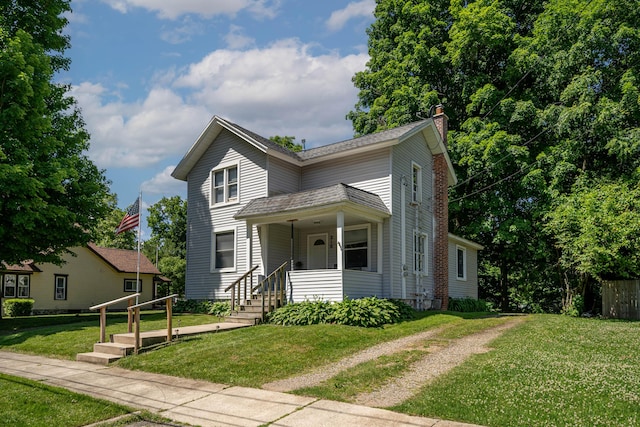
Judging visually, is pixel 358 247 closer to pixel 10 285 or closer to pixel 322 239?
pixel 322 239

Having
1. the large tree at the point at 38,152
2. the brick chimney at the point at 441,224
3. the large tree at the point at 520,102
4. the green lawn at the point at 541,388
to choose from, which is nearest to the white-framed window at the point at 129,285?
the large tree at the point at 38,152

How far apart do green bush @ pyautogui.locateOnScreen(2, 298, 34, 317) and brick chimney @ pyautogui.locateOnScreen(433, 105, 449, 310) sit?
76.9ft

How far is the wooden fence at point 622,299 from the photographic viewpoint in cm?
2052

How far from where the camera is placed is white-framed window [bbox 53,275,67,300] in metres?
32.3

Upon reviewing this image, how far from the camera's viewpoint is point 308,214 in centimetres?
1628

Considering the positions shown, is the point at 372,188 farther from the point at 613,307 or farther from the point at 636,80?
the point at 636,80

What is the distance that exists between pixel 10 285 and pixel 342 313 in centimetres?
2477

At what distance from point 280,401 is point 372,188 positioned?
11436 mm

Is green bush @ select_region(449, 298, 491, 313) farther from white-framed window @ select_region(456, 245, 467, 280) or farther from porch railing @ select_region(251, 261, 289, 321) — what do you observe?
porch railing @ select_region(251, 261, 289, 321)

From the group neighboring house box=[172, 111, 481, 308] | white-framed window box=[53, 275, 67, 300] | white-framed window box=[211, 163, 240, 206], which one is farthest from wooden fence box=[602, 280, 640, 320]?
white-framed window box=[53, 275, 67, 300]

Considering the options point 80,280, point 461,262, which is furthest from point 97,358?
point 80,280

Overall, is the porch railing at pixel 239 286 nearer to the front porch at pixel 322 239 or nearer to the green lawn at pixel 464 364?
the front porch at pixel 322 239

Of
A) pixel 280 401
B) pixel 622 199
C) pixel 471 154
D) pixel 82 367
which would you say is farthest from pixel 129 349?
pixel 471 154

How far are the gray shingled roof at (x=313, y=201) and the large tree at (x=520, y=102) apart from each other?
961 cm
